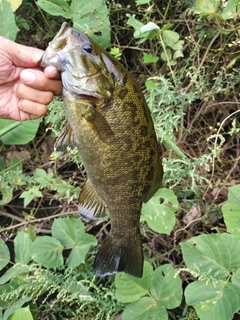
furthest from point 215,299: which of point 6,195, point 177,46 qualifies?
point 6,195

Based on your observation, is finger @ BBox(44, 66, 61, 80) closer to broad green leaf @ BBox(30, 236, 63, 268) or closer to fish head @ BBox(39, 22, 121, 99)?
fish head @ BBox(39, 22, 121, 99)

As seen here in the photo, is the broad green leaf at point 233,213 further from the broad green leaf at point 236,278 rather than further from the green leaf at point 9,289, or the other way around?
the green leaf at point 9,289

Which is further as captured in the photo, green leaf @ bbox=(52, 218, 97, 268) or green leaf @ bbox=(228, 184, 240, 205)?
green leaf @ bbox=(52, 218, 97, 268)

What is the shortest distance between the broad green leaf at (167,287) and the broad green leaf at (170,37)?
1.13m

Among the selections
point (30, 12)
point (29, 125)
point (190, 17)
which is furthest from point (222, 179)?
point (30, 12)

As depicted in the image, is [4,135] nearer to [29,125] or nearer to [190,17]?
[29,125]

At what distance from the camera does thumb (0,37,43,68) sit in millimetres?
1428

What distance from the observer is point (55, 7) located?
214cm

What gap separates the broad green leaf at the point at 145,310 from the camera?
68.9 inches

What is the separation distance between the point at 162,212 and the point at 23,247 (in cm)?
71

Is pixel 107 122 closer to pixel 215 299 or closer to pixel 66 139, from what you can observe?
pixel 66 139

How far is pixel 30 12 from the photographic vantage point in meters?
2.63

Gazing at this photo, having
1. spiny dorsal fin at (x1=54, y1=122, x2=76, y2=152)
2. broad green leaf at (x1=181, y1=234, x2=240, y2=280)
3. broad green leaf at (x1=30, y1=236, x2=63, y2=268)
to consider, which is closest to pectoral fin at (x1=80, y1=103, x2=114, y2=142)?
spiny dorsal fin at (x1=54, y1=122, x2=76, y2=152)

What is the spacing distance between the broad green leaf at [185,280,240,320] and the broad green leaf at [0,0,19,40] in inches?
56.7
